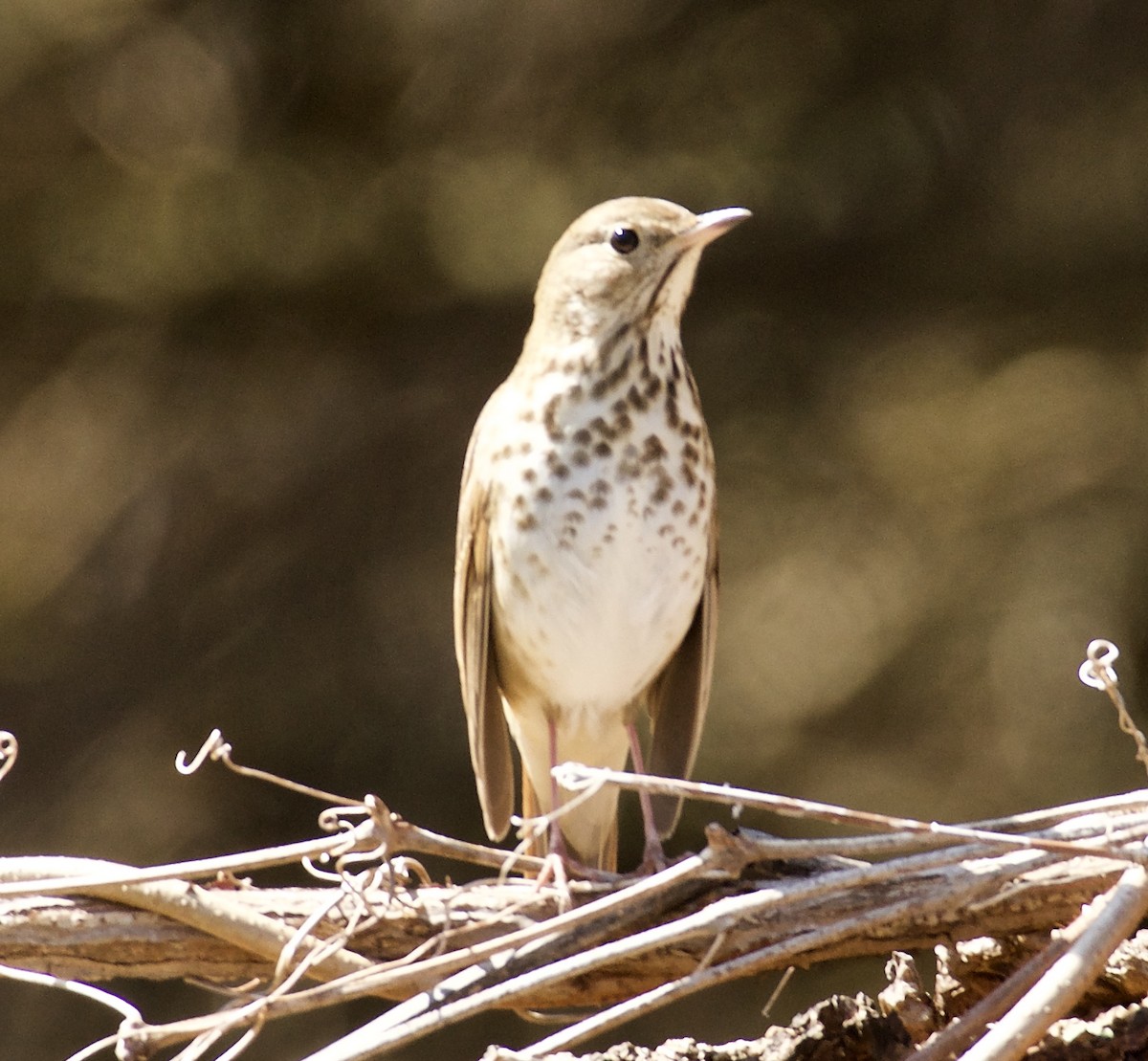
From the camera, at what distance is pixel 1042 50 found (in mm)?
3160

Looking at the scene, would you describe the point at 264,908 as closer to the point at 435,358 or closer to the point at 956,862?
the point at 956,862

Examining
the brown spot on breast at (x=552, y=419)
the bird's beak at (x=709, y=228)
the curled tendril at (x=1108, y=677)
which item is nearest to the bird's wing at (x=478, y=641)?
the brown spot on breast at (x=552, y=419)

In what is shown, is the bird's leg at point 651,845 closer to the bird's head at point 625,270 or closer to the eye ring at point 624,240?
the bird's head at point 625,270

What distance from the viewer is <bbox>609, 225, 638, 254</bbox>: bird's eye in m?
2.44

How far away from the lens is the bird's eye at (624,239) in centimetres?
244

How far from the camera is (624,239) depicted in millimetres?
2455

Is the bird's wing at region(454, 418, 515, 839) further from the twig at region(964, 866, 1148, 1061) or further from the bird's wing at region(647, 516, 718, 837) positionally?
the twig at region(964, 866, 1148, 1061)

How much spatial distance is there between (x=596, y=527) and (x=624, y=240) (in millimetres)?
437

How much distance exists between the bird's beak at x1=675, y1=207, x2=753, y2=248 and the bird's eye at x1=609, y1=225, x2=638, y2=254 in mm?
62

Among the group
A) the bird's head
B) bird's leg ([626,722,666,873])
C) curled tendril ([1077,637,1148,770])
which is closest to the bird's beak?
the bird's head

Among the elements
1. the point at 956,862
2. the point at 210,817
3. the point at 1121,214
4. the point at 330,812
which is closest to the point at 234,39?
the point at 210,817

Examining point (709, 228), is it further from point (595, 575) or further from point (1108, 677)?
point (1108, 677)

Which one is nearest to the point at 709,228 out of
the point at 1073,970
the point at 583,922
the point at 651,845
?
the point at 651,845

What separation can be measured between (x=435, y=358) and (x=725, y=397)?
1.73 feet
